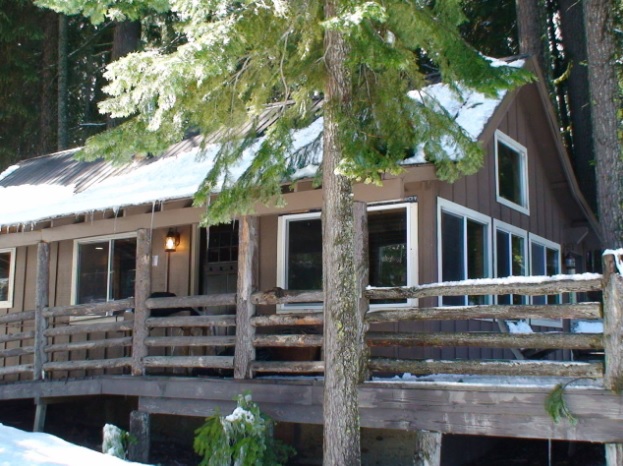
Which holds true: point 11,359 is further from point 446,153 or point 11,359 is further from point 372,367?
point 446,153

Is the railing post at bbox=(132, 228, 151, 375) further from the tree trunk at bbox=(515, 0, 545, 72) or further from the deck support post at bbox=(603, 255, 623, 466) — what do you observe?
the tree trunk at bbox=(515, 0, 545, 72)

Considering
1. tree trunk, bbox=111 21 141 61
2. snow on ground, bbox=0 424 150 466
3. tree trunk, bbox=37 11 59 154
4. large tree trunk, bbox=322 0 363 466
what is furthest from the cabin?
tree trunk, bbox=37 11 59 154

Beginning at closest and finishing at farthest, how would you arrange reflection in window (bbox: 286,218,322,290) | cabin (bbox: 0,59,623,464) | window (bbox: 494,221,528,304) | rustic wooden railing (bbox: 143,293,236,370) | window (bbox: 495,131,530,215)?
cabin (bbox: 0,59,623,464), rustic wooden railing (bbox: 143,293,236,370), reflection in window (bbox: 286,218,322,290), window (bbox: 494,221,528,304), window (bbox: 495,131,530,215)

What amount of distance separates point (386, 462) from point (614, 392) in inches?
116

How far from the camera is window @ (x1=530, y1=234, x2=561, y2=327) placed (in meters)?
11.9

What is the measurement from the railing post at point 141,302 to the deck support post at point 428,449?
3741 millimetres

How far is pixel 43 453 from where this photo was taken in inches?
282

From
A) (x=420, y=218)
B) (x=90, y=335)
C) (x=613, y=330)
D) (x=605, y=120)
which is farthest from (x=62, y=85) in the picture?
(x=613, y=330)

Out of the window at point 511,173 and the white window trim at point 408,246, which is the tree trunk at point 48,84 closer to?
the white window trim at point 408,246

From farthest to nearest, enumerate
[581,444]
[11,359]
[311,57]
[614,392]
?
[11,359], [581,444], [311,57], [614,392]

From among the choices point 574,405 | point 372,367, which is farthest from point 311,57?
point 574,405

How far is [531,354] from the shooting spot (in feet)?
29.9

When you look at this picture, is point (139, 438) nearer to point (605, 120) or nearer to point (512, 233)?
point (512, 233)

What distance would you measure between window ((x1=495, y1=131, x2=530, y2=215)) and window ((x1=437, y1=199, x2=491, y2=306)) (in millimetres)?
950
